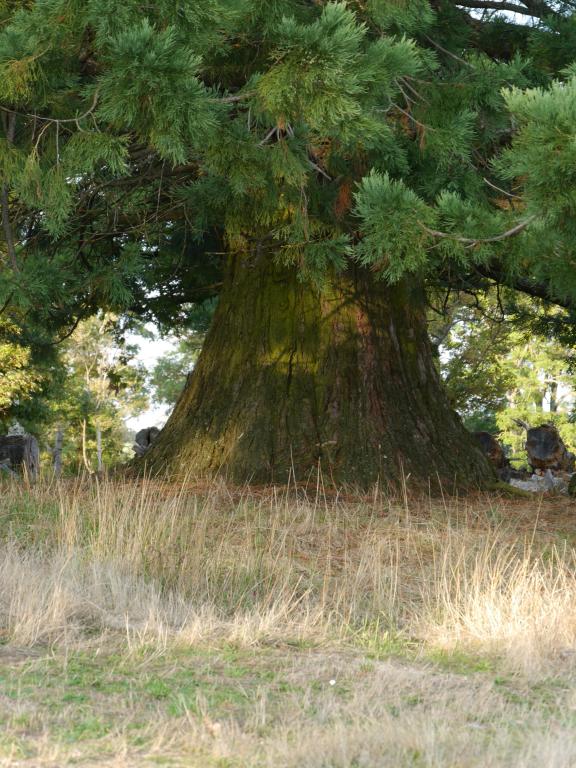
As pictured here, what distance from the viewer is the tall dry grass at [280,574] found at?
512cm

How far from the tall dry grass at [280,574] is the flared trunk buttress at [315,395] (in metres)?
0.88

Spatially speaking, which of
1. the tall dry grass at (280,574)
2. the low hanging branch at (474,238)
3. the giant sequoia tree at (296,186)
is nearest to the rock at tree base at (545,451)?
the giant sequoia tree at (296,186)

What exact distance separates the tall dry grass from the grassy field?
0.06 feet

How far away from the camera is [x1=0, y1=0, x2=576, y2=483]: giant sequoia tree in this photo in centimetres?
546

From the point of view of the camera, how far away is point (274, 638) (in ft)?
16.8

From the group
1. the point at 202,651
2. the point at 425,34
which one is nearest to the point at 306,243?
the point at 425,34

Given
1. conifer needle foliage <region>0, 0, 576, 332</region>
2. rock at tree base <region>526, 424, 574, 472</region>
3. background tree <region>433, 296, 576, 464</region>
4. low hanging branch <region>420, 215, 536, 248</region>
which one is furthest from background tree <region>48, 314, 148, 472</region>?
low hanging branch <region>420, 215, 536, 248</region>

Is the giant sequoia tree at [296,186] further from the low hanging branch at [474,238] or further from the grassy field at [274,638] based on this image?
the grassy field at [274,638]

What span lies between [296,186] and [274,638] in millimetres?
3694

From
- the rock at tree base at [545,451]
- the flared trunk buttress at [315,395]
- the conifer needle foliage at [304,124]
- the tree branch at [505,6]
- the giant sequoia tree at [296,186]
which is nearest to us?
the conifer needle foliage at [304,124]

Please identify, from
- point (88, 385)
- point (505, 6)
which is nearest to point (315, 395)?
point (505, 6)

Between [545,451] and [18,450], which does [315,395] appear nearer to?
[545,451]

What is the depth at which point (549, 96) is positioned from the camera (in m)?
4.84

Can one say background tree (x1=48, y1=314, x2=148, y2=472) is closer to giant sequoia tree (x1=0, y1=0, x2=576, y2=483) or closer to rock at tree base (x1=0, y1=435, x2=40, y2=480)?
rock at tree base (x1=0, y1=435, x2=40, y2=480)
